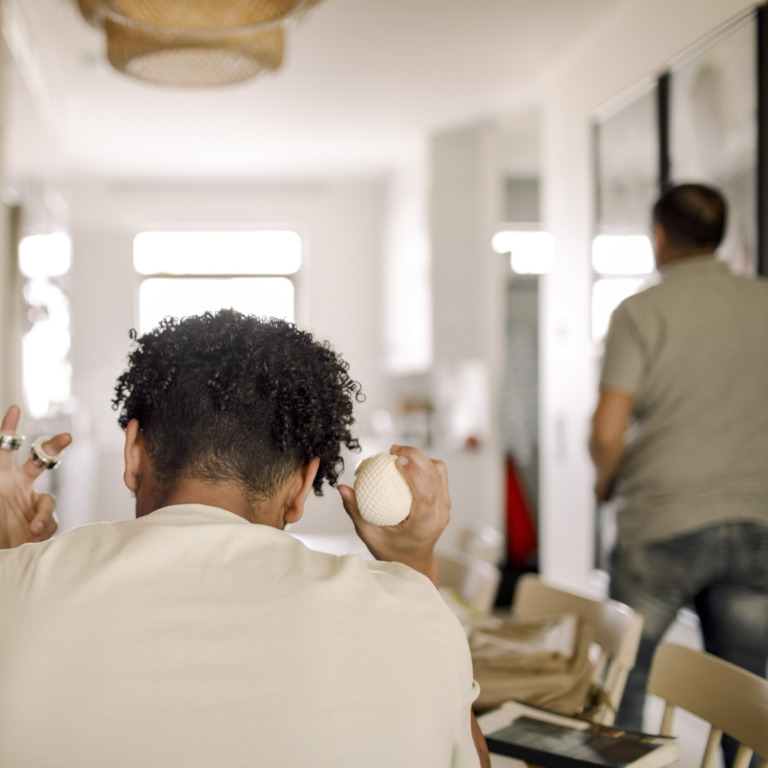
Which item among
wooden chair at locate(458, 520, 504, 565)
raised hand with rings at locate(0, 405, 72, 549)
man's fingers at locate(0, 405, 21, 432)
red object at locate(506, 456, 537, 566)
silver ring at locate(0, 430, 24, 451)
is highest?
man's fingers at locate(0, 405, 21, 432)

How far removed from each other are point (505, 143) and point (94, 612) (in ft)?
17.8

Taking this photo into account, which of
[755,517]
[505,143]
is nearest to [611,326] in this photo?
[755,517]

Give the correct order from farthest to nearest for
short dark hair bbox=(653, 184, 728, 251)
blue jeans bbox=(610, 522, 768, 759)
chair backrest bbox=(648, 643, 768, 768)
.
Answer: short dark hair bbox=(653, 184, 728, 251) < blue jeans bbox=(610, 522, 768, 759) < chair backrest bbox=(648, 643, 768, 768)

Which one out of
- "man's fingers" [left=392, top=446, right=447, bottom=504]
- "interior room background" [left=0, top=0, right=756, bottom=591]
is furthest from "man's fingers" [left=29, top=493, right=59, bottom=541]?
"interior room background" [left=0, top=0, right=756, bottom=591]

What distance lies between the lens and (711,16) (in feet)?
9.81

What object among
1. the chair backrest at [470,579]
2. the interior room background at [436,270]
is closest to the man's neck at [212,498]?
the chair backrest at [470,579]

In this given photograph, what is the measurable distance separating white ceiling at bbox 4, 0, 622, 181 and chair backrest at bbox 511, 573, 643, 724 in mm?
2067

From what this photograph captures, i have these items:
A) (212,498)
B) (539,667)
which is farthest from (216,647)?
(539,667)

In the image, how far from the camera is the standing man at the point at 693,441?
2.04m

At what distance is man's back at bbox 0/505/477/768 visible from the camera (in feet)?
2.52

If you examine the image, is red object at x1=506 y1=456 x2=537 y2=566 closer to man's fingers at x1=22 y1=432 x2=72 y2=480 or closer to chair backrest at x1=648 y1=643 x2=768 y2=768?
chair backrest at x1=648 y1=643 x2=768 y2=768

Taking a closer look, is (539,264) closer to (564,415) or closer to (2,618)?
(564,415)

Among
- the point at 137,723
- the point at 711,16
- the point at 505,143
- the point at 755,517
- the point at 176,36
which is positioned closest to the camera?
the point at 137,723

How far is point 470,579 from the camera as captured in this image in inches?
94.9
